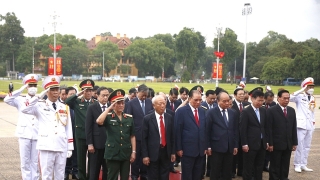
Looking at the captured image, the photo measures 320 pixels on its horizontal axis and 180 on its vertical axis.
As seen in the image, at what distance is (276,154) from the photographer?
7223mm

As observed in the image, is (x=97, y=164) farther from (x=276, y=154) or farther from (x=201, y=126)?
(x=276, y=154)

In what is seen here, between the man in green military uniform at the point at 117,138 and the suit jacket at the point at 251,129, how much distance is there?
2323mm

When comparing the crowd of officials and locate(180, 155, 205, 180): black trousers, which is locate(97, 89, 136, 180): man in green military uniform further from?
locate(180, 155, 205, 180): black trousers

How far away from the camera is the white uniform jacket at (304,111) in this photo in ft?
27.1

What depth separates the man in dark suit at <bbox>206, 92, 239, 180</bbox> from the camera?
6.31 m

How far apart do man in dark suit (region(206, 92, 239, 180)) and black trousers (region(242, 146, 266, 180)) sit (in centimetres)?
61

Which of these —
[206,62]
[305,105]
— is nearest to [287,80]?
[206,62]

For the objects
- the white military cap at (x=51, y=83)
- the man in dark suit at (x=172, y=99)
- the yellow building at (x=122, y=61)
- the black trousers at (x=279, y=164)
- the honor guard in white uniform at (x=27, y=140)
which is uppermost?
the yellow building at (x=122, y=61)

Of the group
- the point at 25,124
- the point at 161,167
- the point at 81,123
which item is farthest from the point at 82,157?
the point at 161,167

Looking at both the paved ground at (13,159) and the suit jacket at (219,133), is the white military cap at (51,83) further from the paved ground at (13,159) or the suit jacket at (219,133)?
the paved ground at (13,159)

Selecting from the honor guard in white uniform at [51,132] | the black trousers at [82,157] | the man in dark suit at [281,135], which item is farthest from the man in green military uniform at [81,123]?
the man in dark suit at [281,135]

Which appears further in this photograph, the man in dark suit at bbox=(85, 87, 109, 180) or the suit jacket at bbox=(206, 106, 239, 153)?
the suit jacket at bbox=(206, 106, 239, 153)

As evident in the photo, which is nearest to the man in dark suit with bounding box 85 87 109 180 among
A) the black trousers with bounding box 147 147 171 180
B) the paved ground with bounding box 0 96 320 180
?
the black trousers with bounding box 147 147 171 180

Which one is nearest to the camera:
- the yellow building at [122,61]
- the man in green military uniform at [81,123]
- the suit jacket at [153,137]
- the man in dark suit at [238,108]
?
the suit jacket at [153,137]
